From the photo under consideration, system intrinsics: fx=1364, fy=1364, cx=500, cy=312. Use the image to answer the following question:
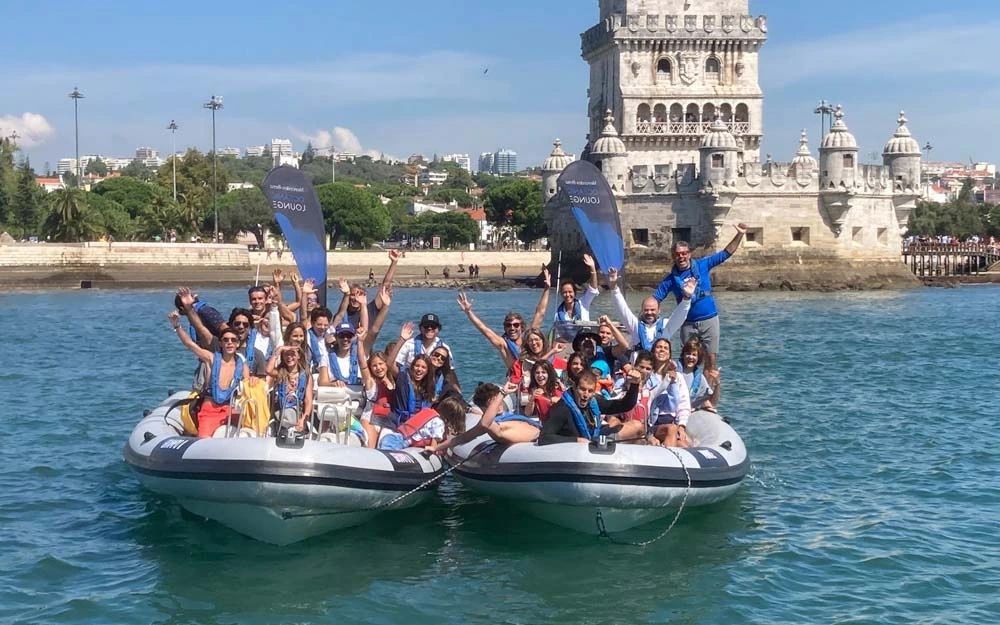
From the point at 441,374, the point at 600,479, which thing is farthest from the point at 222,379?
the point at 600,479

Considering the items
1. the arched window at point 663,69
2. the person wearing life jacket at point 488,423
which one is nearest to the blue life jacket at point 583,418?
the person wearing life jacket at point 488,423

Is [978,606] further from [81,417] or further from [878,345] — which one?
[878,345]

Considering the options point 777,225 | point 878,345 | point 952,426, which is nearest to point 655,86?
point 777,225

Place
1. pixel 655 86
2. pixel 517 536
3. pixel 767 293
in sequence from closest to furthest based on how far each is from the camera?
1. pixel 517 536
2. pixel 767 293
3. pixel 655 86

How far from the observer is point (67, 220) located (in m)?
76.4

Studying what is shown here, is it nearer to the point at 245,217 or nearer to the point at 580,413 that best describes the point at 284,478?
the point at 580,413

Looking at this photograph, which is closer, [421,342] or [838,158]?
[421,342]

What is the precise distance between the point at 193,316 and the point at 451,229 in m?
98.2

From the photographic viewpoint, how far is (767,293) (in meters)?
55.5

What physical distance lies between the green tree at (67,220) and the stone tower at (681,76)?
3252 centimetres

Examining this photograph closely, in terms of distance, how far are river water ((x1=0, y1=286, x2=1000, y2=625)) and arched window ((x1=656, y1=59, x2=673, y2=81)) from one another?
41970 millimetres

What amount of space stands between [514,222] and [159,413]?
85.0 metres

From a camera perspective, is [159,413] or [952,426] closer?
[159,413]

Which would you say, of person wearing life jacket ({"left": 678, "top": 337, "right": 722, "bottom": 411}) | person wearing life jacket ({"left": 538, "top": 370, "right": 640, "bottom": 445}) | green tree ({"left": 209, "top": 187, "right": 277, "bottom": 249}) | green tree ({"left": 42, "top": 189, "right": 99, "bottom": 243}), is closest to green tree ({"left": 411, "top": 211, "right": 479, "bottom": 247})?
green tree ({"left": 209, "top": 187, "right": 277, "bottom": 249})
